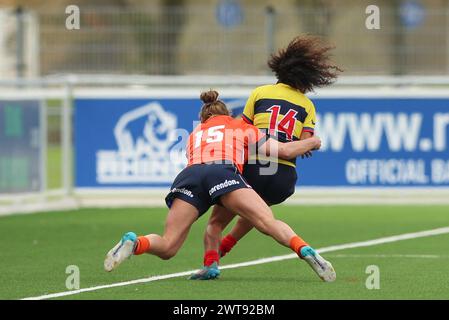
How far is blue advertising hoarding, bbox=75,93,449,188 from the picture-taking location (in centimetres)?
2089

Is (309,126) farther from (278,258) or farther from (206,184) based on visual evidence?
(278,258)

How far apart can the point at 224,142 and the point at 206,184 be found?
415mm

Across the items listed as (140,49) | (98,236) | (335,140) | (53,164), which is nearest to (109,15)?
(140,49)

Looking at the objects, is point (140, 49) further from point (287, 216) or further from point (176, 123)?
point (287, 216)

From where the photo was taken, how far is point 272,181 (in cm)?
1170

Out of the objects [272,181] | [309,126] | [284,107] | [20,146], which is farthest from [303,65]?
[20,146]

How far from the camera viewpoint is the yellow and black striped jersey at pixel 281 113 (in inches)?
462

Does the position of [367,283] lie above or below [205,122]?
below

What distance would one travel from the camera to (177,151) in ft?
66.4

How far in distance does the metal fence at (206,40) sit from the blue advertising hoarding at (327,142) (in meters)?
2.04

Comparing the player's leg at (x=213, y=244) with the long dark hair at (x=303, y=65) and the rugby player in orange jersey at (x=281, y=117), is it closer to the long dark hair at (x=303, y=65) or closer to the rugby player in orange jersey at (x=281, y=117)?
the rugby player in orange jersey at (x=281, y=117)

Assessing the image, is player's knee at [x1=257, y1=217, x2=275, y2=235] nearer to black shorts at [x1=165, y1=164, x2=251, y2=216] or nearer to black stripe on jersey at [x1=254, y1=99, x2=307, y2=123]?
black shorts at [x1=165, y1=164, x2=251, y2=216]

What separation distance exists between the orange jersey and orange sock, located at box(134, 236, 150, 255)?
82 centimetres
